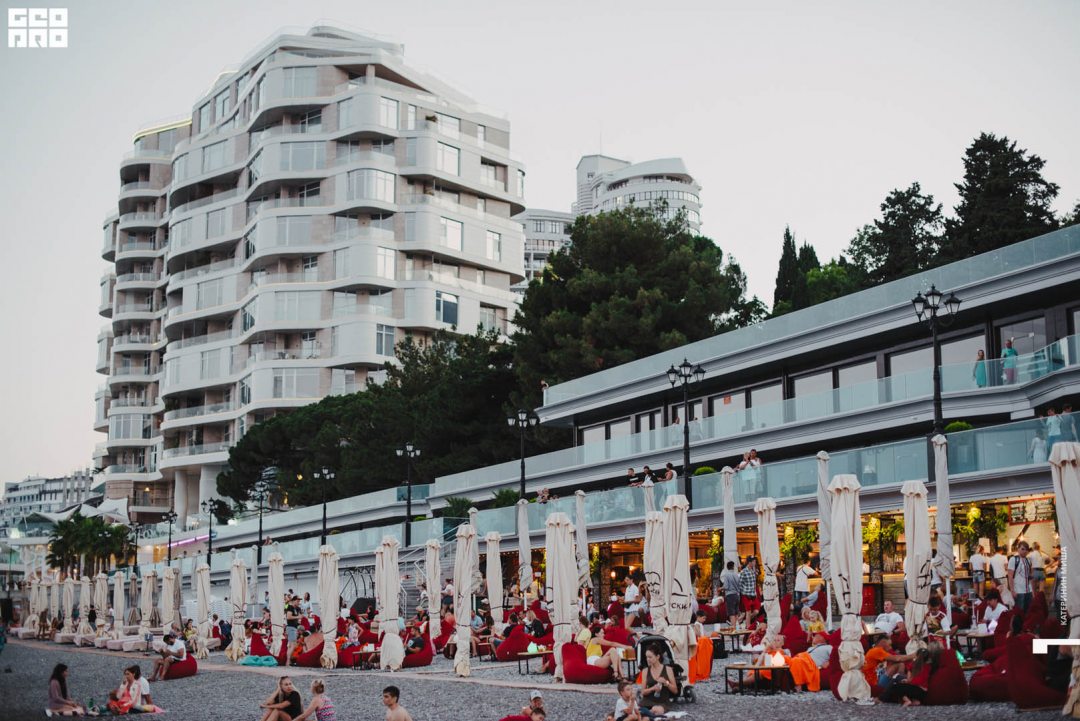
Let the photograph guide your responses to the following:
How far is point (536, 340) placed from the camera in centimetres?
6225

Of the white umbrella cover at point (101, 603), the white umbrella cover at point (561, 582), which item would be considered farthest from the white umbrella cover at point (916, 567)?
the white umbrella cover at point (101, 603)

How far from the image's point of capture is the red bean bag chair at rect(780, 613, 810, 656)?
2108 cm

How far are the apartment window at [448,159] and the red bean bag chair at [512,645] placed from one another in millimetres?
77513

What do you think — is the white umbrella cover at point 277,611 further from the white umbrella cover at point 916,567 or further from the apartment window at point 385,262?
the apartment window at point 385,262

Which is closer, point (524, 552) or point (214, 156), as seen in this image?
point (524, 552)

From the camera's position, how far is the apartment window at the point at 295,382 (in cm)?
9631

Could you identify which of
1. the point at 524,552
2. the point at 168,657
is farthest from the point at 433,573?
the point at 168,657

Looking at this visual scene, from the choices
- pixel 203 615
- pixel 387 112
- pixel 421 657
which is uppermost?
pixel 387 112

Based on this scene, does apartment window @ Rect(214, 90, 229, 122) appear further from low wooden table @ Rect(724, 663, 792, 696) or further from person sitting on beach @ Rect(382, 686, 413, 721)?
person sitting on beach @ Rect(382, 686, 413, 721)

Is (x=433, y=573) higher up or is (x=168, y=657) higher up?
(x=433, y=573)

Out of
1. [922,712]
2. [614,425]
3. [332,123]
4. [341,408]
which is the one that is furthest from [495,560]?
[332,123]

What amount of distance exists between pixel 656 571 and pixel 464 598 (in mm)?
7045

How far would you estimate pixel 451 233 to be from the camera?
103 m

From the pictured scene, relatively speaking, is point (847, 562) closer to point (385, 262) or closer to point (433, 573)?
point (433, 573)
